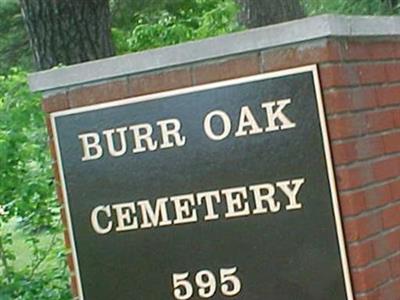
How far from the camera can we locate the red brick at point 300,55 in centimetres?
359

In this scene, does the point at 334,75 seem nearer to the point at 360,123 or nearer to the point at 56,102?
the point at 360,123

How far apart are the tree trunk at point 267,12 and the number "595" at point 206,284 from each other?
8.26 m

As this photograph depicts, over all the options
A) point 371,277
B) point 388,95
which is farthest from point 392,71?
point 371,277

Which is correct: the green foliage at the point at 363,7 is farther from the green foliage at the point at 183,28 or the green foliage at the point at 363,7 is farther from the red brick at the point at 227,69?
the red brick at the point at 227,69

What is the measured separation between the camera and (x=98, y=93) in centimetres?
404

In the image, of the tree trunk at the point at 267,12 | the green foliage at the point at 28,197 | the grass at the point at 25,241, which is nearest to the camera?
the green foliage at the point at 28,197

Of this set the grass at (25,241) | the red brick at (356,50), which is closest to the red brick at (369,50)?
the red brick at (356,50)

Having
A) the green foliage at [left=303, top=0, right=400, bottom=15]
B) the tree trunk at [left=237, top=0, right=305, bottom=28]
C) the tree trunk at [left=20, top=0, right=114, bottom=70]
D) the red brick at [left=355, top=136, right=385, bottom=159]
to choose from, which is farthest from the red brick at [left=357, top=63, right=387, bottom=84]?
the green foliage at [left=303, top=0, right=400, bottom=15]

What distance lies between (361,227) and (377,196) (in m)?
0.20

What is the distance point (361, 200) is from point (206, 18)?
5.39 meters

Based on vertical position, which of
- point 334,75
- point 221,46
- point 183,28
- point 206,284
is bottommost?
point 206,284

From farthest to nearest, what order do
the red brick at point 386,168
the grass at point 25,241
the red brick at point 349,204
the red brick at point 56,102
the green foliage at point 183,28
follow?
1. the green foliage at point 183,28
2. the grass at point 25,241
3. the red brick at point 56,102
4. the red brick at point 386,168
5. the red brick at point 349,204

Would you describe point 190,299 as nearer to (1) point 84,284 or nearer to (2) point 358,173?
(1) point 84,284

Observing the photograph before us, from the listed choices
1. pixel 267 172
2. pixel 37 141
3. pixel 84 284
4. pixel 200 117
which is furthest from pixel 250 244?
pixel 37 141
